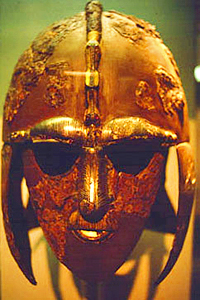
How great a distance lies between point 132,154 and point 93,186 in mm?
122

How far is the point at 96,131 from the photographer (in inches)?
27.7

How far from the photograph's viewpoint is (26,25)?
0.97 meters

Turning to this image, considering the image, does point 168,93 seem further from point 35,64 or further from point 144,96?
point 35,64

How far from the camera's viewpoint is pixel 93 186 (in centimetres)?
71

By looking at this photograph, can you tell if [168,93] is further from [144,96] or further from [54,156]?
[54,156]

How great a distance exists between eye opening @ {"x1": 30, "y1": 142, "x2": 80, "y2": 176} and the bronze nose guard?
0.13 feet

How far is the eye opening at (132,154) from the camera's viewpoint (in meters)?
0.73

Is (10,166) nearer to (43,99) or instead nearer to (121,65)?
(43,99)

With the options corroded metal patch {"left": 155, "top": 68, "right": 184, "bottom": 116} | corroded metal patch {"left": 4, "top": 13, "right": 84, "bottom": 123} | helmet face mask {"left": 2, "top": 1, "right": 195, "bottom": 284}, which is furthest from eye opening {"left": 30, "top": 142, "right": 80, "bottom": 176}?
corroded metal patch {"left": 155, "top": 68, "right": 184, "bottom": 116}

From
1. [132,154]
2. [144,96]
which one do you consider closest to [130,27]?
[144,96]

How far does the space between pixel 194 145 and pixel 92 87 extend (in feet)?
1.07

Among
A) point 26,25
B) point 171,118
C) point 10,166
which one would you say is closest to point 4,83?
point 26,25

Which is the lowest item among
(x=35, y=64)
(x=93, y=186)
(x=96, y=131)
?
(x=93, y=186)

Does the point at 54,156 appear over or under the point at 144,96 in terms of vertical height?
under
